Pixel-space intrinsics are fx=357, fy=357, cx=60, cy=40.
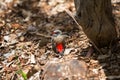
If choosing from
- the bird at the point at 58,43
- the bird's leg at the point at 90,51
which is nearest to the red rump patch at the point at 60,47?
the bird at the point at 58,43

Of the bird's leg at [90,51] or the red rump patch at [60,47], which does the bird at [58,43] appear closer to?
the red rump patch at [60,47]

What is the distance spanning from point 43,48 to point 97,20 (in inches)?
38.6

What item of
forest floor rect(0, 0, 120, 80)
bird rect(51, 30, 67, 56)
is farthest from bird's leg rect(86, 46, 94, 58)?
bird rect(51, 30, 67, 56)

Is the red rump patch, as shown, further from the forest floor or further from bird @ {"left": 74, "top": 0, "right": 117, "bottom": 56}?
bird @ {"left": 74, "top": 0, "right": 117, "bottom": 56}

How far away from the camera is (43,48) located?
4.30m

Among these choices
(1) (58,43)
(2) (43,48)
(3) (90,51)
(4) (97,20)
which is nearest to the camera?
(4) (97,20)

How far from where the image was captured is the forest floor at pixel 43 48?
11.5 feet

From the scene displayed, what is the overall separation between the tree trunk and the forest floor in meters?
0.17

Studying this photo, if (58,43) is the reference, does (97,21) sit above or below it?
above

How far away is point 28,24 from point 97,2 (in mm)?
1792

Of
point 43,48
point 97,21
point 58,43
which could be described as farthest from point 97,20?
point 43,48

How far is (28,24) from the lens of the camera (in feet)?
16.5

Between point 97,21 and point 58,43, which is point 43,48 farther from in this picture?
point 97,21

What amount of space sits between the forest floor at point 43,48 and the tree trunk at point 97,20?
0.17 meters
